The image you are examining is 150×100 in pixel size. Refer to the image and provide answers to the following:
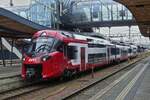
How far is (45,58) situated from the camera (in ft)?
68.1

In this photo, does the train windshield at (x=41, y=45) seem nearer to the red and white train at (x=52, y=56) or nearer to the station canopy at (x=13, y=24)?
the red and white train at (x=52, y=56)

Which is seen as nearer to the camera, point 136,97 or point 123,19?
point 136,97

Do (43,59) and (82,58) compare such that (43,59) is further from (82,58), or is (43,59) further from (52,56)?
(82,58)

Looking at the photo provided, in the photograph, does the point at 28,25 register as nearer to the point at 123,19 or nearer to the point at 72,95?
the point at 72,95

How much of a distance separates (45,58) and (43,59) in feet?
0.37

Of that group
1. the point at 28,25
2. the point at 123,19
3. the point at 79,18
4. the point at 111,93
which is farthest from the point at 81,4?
the point at 111,93

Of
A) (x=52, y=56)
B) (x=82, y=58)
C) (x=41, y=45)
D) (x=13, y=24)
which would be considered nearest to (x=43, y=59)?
(x=52, y=56)

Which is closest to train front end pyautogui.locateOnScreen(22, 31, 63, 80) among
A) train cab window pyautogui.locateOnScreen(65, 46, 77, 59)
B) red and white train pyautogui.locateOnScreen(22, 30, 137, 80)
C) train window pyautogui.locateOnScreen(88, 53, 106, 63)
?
red and white train pyautogui.locateOnScreen(22, 30, 137, 80)

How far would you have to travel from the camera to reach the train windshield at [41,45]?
21375 mm

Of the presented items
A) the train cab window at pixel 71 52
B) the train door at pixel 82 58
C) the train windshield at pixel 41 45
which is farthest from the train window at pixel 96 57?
the train windshield at pixel 41 45

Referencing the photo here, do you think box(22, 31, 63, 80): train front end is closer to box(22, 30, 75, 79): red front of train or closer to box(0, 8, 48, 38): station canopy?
box(22, 30, 75, 79): red front of train

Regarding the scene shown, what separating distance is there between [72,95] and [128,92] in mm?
2743

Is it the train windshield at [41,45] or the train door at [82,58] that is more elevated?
the train windshield at [41,45]

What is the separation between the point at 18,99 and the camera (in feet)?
54.5
